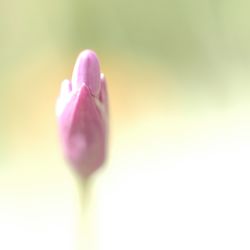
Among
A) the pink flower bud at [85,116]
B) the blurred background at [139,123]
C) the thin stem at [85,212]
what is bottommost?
the thin stem at [85,212]

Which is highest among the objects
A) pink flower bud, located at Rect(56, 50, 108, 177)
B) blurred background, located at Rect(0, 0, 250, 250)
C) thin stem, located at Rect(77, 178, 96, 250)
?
blurred background, located at Rect(0, 0, 250, 250)

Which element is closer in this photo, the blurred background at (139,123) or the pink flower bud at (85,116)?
the pink flower bud at (85,116)

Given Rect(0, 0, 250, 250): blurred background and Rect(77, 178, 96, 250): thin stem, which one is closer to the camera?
Rect(77, 178, 96, 250): thin stem

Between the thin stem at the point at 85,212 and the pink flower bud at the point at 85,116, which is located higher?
the pink flower bud at the point at 85,116

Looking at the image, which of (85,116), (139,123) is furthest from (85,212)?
(139,123)

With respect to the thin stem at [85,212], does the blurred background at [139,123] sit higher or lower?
higher
